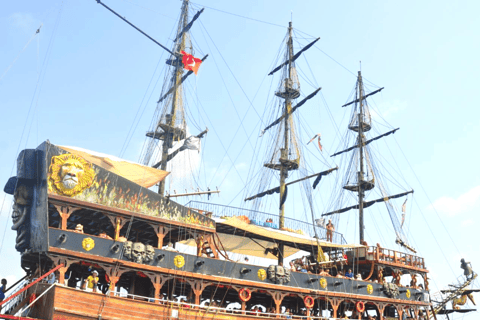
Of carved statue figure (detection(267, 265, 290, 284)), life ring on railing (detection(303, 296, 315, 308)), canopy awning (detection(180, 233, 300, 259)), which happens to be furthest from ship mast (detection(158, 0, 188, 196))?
life ring on railing (detection(303, 296, 315, 308))

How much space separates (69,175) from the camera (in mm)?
19984

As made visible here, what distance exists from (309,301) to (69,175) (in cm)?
1279

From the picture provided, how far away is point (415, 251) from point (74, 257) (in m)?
25.9

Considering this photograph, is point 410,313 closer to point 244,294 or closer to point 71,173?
point 244,294

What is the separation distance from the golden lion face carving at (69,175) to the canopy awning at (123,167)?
152cm

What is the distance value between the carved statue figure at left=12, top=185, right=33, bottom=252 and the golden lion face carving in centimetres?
136

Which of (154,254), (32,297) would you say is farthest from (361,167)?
(32,297)

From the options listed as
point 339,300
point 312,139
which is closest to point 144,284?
point 339,300

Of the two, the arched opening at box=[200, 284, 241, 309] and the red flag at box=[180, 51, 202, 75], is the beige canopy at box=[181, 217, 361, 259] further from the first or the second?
the red flag at box=[180, 51, 202, 75]

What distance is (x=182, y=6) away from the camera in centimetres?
3362

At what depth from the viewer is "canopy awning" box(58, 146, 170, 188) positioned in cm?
2246

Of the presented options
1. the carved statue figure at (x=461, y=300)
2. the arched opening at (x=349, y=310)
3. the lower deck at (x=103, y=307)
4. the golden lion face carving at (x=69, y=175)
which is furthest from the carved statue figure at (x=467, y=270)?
the golden lion face carving at (x=69, y=175)

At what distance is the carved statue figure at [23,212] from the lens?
20344 mm

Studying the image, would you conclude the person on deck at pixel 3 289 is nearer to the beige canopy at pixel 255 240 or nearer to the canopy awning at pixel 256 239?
the beige canopy at pixel 255 240
